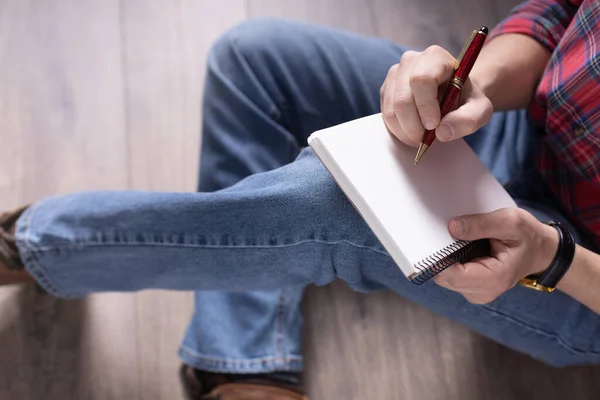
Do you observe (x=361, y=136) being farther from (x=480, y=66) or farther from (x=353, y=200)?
(x=480, y=66)

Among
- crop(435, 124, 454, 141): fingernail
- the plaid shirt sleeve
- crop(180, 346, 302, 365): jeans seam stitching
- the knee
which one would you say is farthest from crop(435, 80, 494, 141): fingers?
crop(180, 346, 302, 365): jeans seam stitching

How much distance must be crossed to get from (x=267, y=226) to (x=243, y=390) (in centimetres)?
34

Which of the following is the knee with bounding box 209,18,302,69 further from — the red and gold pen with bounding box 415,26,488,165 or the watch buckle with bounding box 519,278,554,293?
the watch buckle with bounding box 519,278,554,293

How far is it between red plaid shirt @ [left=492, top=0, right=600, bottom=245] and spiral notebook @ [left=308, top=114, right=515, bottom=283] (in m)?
0.16

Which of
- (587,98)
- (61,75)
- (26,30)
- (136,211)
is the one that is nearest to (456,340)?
(587,98)

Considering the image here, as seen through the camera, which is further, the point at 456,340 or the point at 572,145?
the point at 456,340

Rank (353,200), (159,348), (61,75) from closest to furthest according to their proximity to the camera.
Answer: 1. (353,200)
2. (159,348)
3. (61,75)

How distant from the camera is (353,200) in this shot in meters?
0.47

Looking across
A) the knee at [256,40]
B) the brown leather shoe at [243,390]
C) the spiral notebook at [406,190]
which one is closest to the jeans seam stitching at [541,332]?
the spiral notebook at [406,190]

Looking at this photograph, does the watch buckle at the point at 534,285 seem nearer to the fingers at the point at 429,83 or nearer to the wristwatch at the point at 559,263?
the wristwatch at the point at 559,263

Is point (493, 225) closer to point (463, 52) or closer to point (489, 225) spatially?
point (489, 225)

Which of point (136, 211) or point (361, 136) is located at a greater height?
point (361, 136)

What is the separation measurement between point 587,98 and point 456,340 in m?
0.46

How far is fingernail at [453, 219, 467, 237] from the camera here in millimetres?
465
